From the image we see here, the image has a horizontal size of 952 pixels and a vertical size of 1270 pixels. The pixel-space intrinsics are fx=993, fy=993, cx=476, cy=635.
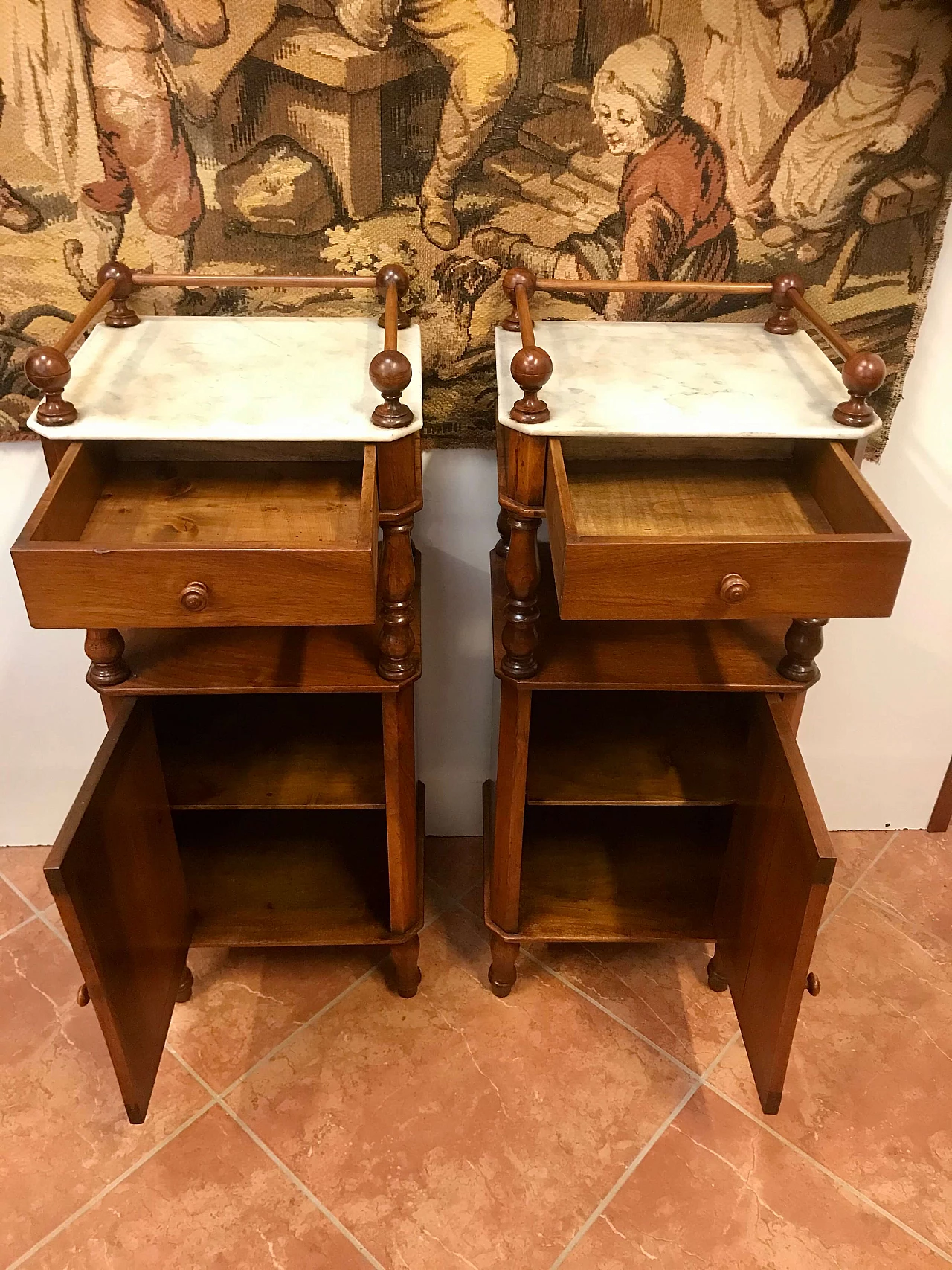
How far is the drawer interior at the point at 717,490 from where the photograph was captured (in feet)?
3.74

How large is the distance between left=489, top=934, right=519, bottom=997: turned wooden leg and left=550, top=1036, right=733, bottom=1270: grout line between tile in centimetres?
30

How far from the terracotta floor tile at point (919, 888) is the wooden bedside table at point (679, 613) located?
405 millimetres

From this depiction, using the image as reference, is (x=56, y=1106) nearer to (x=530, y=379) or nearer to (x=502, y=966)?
(x=502, y=966)

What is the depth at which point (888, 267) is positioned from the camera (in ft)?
4.26

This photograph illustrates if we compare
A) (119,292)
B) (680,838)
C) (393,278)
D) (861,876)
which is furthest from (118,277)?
(861,876)

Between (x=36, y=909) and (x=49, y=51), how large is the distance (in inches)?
52.0

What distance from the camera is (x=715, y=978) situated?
1.56 meters

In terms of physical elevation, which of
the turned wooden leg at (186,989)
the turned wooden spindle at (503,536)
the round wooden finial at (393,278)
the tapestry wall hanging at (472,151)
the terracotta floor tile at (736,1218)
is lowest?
the terracotta floor tile at (736,1218)

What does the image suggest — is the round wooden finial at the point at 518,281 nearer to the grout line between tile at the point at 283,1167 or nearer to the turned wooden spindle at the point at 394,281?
the turned wooden spindle at the point at 394,281

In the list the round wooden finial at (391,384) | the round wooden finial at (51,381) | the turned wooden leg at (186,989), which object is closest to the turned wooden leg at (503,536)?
the round wooden finial at (391,384)

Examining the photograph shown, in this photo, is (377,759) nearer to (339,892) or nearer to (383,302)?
(339,892)

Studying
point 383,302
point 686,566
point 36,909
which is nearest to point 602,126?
point 383,302

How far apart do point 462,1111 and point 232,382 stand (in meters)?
1.05

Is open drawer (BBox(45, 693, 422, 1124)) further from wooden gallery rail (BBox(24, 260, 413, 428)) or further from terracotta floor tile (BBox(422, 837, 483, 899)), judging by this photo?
wooden gallery rail (BBox(24, 260, 413, 428))
